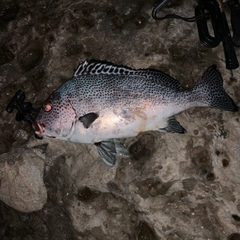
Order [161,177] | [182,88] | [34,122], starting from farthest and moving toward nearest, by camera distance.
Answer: [182,88] < [161,177] < [34,122]

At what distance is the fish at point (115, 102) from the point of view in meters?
2.89

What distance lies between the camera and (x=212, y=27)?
346 centimetres

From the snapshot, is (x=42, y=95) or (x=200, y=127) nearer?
(x=200, y=127)

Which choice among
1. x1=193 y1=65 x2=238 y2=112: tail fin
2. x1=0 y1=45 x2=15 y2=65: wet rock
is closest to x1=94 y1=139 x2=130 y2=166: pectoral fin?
x1=193 y1=65 x2=238 y2=112: tail fin

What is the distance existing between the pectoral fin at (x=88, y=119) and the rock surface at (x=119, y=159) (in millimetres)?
569

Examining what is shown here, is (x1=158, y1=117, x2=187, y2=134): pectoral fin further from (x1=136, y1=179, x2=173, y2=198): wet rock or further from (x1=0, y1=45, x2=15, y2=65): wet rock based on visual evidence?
→ (x1=0, y1=45, x2=15, y2=65): wet rock

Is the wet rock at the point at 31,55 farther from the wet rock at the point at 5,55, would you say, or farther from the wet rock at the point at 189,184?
the wet rock at the point at 189,184

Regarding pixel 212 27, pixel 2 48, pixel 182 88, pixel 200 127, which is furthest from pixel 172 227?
pixel 2 48

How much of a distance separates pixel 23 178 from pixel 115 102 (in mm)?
1328

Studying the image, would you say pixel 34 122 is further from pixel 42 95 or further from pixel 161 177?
pixel 161 177

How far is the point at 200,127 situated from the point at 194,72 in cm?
61

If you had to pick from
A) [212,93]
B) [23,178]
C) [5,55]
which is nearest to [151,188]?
[212,93]

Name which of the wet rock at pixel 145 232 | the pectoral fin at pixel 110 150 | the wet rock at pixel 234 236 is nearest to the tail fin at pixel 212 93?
the pectoral fin at pixel 110 150

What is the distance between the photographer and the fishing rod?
321 cm
